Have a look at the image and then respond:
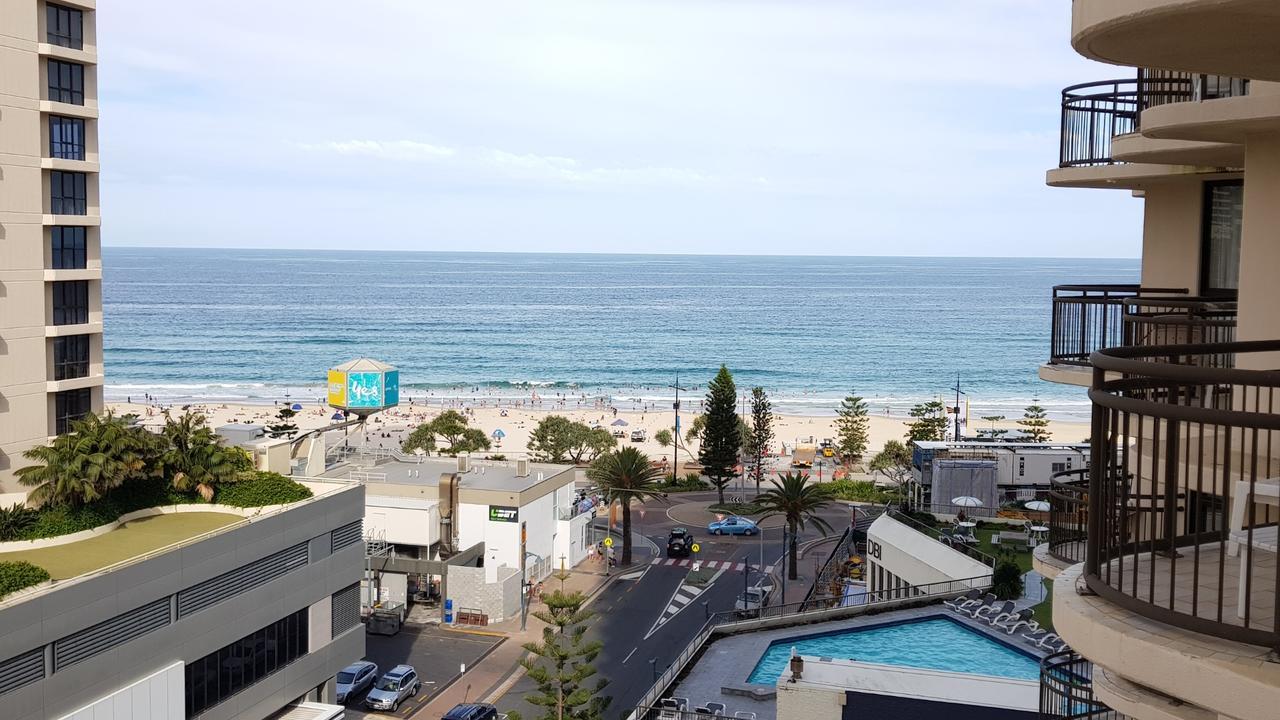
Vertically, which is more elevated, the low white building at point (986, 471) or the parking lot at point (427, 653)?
the low white building at point (986, 471)

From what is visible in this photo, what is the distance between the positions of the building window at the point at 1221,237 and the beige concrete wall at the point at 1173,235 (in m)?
0.08

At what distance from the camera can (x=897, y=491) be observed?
214 feet

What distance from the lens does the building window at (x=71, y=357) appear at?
1193 inches

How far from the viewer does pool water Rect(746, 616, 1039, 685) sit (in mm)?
22500

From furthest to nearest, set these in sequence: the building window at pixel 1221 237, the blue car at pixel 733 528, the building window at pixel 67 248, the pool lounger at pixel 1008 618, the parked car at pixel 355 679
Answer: the blue car at pixel 733 528
the parked car at pixel 355 679
the building window at pixel 67 248
the pool lounger at pixel 1008 618
the building window at pixel 1221 237

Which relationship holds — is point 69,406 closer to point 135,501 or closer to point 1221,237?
point 135,501

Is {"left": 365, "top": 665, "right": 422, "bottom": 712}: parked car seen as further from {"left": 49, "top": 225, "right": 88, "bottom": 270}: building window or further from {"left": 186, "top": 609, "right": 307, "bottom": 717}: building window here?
{"left": 49, "top": 225, "right": 88, "bottom": 270}: building window

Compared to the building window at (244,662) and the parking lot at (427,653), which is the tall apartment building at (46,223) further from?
the parking lot at (427,653)

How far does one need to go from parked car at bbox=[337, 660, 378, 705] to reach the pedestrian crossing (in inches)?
721

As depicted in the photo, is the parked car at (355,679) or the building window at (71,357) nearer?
the building window at (71,357)

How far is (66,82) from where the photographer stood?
29812 mm

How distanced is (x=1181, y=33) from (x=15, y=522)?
→ 2399 cm

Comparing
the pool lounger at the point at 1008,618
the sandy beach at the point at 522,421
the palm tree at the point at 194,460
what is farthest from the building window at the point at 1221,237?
the sandy beach at the point at 522,421

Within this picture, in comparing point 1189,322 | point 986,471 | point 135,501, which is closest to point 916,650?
point 1189,322
